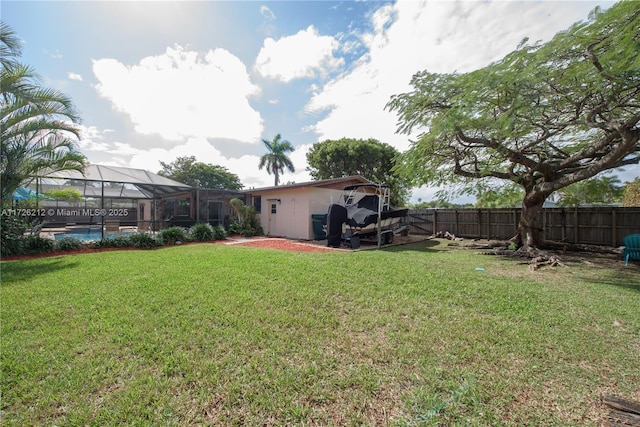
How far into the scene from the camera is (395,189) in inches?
842

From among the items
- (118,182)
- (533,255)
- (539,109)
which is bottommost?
(533,255)

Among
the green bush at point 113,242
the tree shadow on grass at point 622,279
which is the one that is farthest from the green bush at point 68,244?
the tree shadow on grass at point 622,279

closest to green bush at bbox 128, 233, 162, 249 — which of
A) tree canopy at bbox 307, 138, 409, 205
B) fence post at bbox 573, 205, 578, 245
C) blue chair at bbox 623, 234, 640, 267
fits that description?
blue chair at bbox 623, 234, 640, 267

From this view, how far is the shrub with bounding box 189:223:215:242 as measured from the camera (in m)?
12.4

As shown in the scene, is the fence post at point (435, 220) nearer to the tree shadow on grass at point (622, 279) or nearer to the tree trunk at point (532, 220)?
the tree trunk at point (532, 220)

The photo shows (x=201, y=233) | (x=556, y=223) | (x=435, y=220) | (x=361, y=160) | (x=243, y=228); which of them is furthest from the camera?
Result: (x=361, y=160)

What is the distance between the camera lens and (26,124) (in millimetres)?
8094

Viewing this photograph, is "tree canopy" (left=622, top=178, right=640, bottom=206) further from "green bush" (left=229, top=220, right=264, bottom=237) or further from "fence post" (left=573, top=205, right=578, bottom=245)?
"green bush" (left=229, top=220, right=264, bottom=237)

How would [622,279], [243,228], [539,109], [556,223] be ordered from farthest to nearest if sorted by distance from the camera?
[243,228] < [556,223] < [539,109] < [622,279]

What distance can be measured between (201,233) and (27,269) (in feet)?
21.2

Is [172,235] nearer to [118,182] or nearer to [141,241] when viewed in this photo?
[141,241]

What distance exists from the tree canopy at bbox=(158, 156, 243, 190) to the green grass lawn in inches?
1280

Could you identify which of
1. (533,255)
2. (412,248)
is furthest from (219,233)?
(533,255)

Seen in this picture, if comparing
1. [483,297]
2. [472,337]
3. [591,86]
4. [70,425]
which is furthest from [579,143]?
[70,425]
